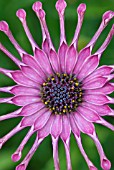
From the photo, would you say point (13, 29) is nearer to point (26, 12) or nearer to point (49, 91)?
point (26, 12)

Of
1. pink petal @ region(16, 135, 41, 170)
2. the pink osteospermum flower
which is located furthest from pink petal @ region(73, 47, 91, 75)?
pink petal @ region(16, 135, 41, 170)

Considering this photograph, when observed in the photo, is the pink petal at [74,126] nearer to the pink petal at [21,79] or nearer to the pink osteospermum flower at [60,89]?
the pink osteospermum flower at [60,89]

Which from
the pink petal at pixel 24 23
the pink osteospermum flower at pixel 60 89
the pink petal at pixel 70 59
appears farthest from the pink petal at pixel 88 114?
the pink petal at pixel 24 23

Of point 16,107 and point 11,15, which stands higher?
point 11,15

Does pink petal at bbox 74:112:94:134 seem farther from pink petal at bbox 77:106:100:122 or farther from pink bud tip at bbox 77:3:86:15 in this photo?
pink bud tip at bbox 77:3:86:15

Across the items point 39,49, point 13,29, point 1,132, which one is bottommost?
point 1,132

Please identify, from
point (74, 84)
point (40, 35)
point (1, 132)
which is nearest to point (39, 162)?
point (1, 132)

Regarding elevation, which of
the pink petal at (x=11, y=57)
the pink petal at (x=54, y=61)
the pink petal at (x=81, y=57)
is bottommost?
the pink petal at (x=81, y=57)

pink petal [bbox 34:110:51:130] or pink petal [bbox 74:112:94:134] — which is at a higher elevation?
pink petal [bbox 34:110:51:130]
